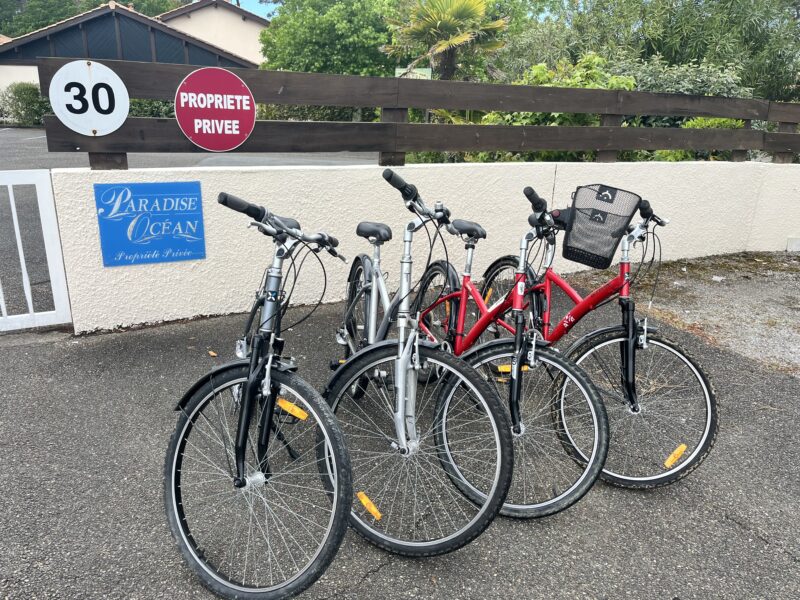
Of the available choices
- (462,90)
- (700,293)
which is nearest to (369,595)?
(462,90)

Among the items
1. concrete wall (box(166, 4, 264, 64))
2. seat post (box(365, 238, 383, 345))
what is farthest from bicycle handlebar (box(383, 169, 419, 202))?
concrete wall (box(166, 4, 264, 64))

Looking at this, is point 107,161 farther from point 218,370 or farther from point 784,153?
point 784,153

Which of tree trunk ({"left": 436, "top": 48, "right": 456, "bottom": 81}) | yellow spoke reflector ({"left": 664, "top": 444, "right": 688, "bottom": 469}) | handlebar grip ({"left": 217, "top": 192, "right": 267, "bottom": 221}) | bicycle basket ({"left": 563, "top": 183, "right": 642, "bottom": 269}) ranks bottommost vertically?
yellow spoke reflector ({"left": 664, "top": 444, "right": 688, "bottom": 469})

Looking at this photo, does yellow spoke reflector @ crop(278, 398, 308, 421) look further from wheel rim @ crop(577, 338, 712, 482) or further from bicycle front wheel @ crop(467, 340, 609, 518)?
wheel rim @ crop(577, 338, 712, 482)

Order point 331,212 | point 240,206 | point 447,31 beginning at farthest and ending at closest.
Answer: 1. point 447,31
2. point 331,212
3. point 240,206

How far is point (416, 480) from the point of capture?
9.37 feet

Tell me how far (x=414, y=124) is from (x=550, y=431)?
11.0 feet

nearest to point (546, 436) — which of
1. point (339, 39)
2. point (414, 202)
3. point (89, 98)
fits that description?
point (414, 202)

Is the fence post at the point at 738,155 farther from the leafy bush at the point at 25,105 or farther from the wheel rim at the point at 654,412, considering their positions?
the leafy bush at the point at 25,105

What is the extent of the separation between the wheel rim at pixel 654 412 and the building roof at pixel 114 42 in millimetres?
31249

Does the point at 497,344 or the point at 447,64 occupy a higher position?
the point at 447,64

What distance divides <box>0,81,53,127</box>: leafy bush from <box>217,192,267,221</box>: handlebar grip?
3303 cm

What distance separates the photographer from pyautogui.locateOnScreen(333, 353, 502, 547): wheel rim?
2455mm

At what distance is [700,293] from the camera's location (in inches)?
239
